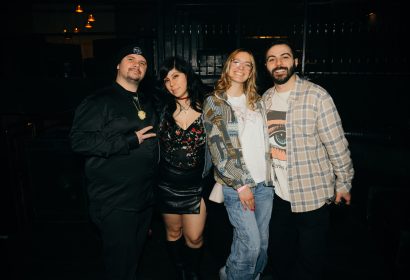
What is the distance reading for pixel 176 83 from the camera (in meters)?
2.23

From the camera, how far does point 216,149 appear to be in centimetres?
200

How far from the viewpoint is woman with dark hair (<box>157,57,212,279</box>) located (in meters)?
2.18

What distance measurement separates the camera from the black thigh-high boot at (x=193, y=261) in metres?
2.47

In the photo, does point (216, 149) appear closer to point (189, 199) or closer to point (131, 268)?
point (189, 199)

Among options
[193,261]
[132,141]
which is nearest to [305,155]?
[132,141]

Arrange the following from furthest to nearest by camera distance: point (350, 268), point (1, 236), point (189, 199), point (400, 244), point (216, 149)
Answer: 1. point (1, 236)
2. point (350, 268)
3. point (400, 244)
4. point (189, 199)
5. point (216, 149)

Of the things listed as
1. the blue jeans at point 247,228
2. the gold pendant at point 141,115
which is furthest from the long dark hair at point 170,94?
the blue jeans at point 247,228

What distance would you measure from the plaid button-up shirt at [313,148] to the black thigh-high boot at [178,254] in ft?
3.26

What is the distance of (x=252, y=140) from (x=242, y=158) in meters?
0.17

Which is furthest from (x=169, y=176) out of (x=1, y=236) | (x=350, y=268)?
(x=1, y=236)

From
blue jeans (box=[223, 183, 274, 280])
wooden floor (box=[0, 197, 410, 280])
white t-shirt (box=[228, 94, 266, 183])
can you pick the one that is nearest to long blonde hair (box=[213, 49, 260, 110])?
white t-shirt (box=[228, 94, 266, 183])

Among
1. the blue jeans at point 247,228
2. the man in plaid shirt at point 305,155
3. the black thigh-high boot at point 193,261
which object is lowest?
the black thigh-high boot at point 193,261

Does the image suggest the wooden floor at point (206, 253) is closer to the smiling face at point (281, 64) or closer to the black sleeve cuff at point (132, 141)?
the black sleeve cuff at point (132, 141)

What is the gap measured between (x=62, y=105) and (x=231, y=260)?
325cm
